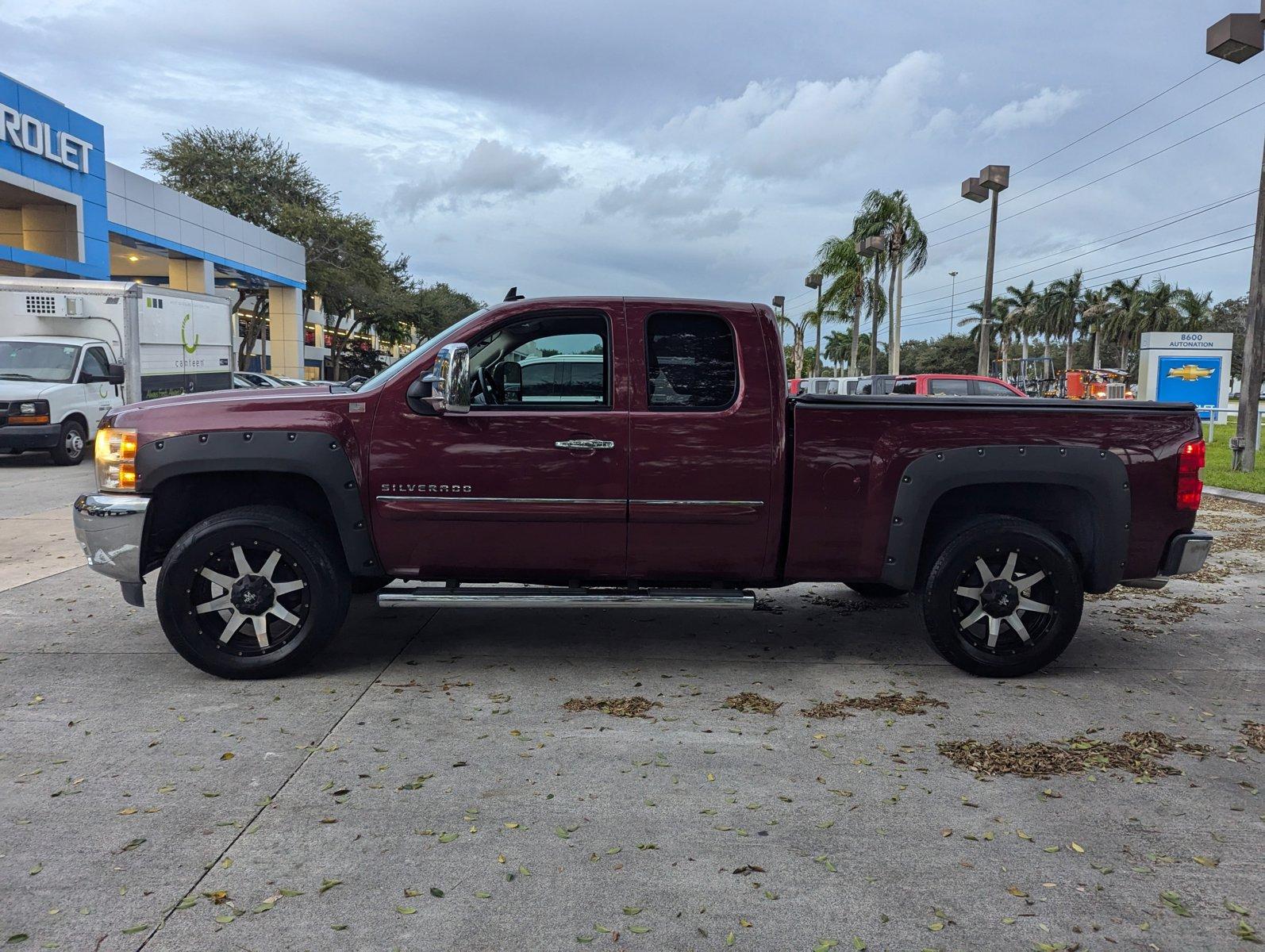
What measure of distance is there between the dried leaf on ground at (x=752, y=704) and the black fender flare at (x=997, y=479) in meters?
0.96

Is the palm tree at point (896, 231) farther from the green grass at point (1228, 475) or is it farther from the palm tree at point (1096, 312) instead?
the palm tree at point (1096, 312)

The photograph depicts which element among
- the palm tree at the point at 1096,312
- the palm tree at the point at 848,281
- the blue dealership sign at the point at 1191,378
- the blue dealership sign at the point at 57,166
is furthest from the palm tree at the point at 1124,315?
the blue dealership sign at the point at 57,166

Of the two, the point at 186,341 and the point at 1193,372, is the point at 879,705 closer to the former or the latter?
the point at 186,341

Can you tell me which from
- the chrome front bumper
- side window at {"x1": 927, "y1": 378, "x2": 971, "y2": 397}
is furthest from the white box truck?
side window at {"x1": 927, "y1": 378, "x2": 971, "y2": 397}

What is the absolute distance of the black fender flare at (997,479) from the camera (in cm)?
526

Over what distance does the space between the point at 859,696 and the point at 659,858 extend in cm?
206

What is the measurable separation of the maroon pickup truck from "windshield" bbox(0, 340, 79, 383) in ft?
44.1

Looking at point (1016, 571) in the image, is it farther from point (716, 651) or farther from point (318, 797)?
point (318, 797)

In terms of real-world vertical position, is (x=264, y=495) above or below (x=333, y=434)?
below

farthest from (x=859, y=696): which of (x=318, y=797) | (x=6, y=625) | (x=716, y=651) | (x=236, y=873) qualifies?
(x=6, y=625)

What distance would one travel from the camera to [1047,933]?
9.74 feet

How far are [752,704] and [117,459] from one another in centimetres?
345

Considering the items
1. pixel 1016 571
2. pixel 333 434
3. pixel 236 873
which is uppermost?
pixel 333 434

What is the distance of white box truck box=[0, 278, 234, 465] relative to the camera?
630 inches
